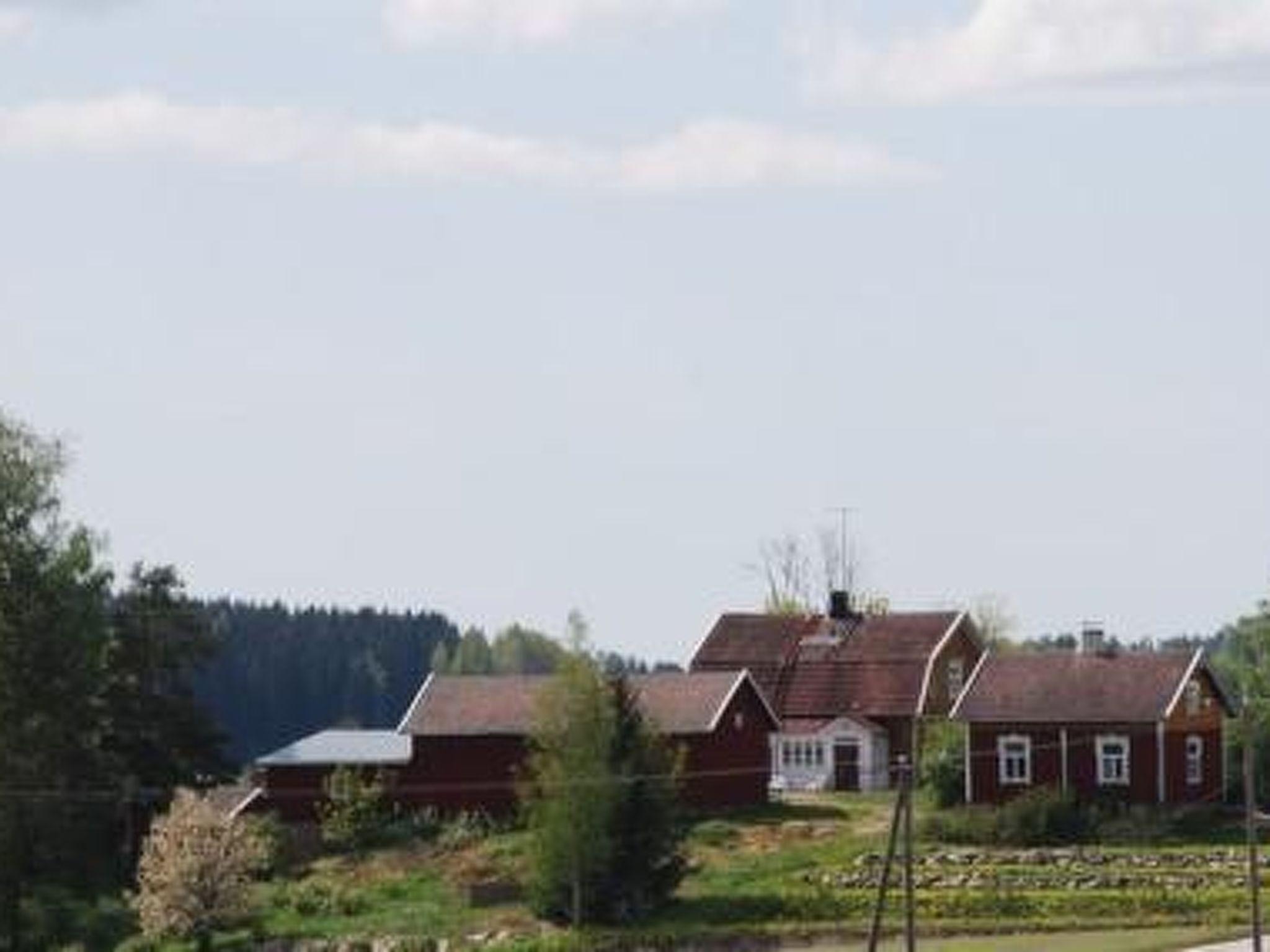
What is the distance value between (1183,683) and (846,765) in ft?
43.7

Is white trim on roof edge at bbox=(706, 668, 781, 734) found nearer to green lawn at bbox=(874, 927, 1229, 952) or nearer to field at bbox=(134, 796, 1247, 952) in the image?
field at bbox=(134, 796, 1247, 952)

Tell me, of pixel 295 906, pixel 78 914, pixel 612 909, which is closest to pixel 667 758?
pixel 612 909

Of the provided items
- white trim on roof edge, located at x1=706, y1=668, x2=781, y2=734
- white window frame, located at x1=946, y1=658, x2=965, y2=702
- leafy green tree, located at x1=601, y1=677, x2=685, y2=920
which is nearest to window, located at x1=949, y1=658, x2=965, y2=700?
white window frame, located at x1=946, y1=658, x2=965, y2=702

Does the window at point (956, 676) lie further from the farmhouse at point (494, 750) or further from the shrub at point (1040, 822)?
the shrub at point (1040, 822)

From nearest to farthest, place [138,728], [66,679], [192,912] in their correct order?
[192,912] < [66,679] < [138,728]

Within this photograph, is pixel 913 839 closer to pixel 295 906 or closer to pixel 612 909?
pixel 612 909

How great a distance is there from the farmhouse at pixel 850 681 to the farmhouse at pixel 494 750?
4.30 meters

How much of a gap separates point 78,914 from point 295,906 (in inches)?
222

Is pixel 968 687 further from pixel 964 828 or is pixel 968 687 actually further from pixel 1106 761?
pixel 964 828

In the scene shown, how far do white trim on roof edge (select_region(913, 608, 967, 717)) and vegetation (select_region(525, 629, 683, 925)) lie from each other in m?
17.7

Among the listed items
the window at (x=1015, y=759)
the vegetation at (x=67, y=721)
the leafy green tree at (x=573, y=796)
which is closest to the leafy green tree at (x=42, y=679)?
the vegetation at (x=67, y=721)

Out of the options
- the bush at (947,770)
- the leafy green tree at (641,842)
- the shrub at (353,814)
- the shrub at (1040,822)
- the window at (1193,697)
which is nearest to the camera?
the leafy green tree at (641,842)

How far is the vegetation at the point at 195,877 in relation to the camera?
8131 centimetres

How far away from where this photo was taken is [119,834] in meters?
93.6
